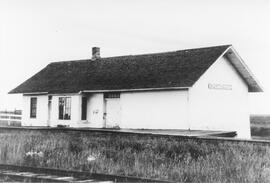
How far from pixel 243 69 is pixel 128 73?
726 cm

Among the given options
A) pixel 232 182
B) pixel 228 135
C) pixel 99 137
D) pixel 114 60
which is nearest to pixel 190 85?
pixel 228 135

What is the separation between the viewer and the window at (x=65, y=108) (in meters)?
29.3

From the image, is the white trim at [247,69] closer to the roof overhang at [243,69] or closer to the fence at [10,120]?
the roof overhang at [243,69]

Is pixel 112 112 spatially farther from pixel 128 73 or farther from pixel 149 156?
pixel 149 156

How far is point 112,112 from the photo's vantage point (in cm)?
2753

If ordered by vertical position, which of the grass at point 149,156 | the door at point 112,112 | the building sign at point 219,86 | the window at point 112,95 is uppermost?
the building sign at point 219,86

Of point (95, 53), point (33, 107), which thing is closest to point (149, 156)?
point (33, 107)

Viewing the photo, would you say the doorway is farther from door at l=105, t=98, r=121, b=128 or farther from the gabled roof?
the gabled roof

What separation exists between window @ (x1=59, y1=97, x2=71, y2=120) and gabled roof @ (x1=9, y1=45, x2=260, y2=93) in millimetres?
708

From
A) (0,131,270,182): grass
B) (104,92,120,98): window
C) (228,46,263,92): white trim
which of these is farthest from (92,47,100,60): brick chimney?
(0,131,270,182): grass

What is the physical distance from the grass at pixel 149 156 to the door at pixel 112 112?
8.91 metres

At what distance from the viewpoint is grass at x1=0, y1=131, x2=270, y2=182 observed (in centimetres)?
1080

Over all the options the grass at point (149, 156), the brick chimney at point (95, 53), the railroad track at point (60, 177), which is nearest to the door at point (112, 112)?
the brick chimney at point (95, 53)

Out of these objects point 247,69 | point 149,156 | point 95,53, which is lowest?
point 149,156
